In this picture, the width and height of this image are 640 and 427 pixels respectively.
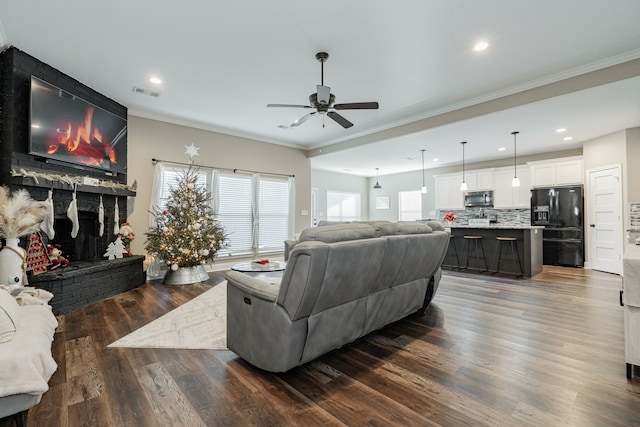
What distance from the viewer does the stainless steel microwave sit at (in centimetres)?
820

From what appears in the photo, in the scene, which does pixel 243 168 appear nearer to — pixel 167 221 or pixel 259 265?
pixel 167 221

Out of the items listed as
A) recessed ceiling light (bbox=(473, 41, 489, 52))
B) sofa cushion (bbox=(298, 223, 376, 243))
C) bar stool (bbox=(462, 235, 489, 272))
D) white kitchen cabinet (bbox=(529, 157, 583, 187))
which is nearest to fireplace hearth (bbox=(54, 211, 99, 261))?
sofa cushion (bbox=(298, 223, 376, 243))

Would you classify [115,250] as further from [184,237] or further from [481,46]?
[481,46]

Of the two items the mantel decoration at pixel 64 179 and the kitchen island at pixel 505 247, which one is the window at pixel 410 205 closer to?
the kitchen island at pixel 505 247

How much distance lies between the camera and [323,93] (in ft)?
10.8

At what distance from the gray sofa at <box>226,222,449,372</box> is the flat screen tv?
10.6ft

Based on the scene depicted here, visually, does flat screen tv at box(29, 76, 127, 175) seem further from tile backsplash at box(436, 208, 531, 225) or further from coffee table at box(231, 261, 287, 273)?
tile backsplash at box(436, 208, 531, 225)

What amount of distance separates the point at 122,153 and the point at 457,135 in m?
5.95

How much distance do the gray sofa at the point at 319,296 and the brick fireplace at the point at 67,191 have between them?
2.57 meters

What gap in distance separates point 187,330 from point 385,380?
194 cm

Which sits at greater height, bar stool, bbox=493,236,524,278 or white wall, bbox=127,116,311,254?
white wall, bbox=127,116,311,254

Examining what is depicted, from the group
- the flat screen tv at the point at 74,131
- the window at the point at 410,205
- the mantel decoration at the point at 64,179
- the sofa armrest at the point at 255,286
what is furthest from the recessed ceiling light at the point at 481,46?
the window at the point at 410,205

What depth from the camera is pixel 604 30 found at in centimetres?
286

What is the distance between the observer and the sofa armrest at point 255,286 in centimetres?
200
